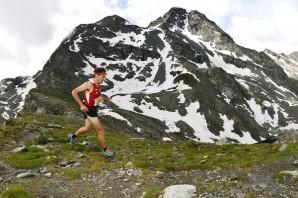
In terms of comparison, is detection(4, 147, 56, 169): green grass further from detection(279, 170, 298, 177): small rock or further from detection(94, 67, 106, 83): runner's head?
detection(279, 170, 298, 177): small rock

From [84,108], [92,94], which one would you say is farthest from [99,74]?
[84,108]

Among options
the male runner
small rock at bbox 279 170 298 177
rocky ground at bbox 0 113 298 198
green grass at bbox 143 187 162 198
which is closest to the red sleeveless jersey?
the male runner

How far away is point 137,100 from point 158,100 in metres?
10.4

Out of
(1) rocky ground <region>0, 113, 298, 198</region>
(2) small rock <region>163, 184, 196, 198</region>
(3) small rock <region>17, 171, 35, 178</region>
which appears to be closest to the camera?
(2) small rock <region>163, 184, 196, 198</region>

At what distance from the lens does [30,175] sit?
1784 centimetres

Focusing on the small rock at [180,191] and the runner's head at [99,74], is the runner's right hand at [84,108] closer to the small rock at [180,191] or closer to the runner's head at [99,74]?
the runner's head at [99,74]

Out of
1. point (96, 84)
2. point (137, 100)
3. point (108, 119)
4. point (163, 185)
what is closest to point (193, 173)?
point (163, 185)

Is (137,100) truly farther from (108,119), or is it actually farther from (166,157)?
(166,157)

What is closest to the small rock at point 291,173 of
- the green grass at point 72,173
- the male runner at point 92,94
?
the green grass at point 72,173

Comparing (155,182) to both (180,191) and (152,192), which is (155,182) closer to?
(152,192)

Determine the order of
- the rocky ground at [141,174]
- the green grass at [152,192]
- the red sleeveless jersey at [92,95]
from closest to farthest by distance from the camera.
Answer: the green grass at [152,192] < the rocky ground at [141,174] < the red sleeveless jersey at [92,95]

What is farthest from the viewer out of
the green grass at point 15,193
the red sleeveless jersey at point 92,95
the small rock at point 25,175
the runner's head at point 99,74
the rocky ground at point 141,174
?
the red sleeveless jersey at point 92,95

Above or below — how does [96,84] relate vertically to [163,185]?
above

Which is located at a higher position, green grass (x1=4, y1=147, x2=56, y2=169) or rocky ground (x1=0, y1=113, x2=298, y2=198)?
green grass (x1=4, y1=147, x2=56, y2=169)
